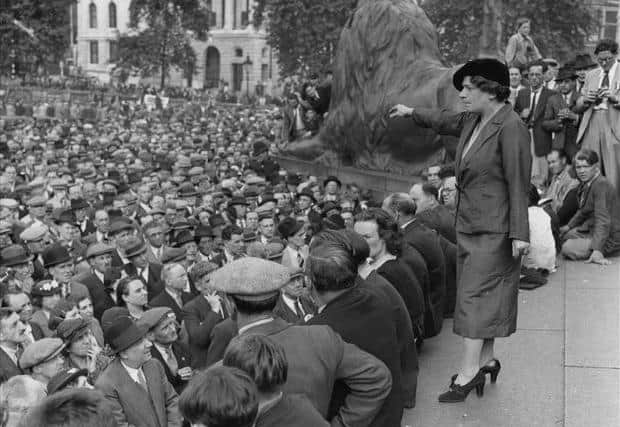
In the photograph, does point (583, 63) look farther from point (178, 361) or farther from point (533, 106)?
point (178, 361)

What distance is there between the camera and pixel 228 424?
3.26 m

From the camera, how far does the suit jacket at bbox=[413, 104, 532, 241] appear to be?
566 centimetres

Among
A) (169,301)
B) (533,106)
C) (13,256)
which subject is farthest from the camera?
(533,106)

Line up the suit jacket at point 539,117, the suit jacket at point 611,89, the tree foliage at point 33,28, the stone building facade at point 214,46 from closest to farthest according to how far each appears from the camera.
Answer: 1. the suit jacket at point 611,89
2. the suit jacket at point 539,117
3. the tree foliage at point 33,28
4. the stone building facade at point 214,46

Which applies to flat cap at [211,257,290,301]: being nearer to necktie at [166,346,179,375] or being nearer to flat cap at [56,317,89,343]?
flat cap at [56,317,89,343]

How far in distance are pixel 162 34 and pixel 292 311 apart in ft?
160

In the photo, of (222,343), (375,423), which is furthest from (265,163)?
(375,423)

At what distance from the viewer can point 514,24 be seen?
3394 cm

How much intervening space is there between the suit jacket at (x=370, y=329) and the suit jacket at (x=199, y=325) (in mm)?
2427

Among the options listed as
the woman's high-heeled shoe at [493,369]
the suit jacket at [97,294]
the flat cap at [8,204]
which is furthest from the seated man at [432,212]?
the flat cap at [8,204]

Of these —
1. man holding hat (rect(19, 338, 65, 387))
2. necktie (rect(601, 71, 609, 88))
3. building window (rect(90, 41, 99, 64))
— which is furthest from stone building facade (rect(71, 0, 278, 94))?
man holding hat (rect(19, 338, 65, 387))

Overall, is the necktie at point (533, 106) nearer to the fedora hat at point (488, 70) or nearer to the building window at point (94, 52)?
the fedora hat at point (488, 70)

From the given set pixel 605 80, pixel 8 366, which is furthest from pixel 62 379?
pixel 605 80

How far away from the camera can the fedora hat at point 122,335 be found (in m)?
5.96
